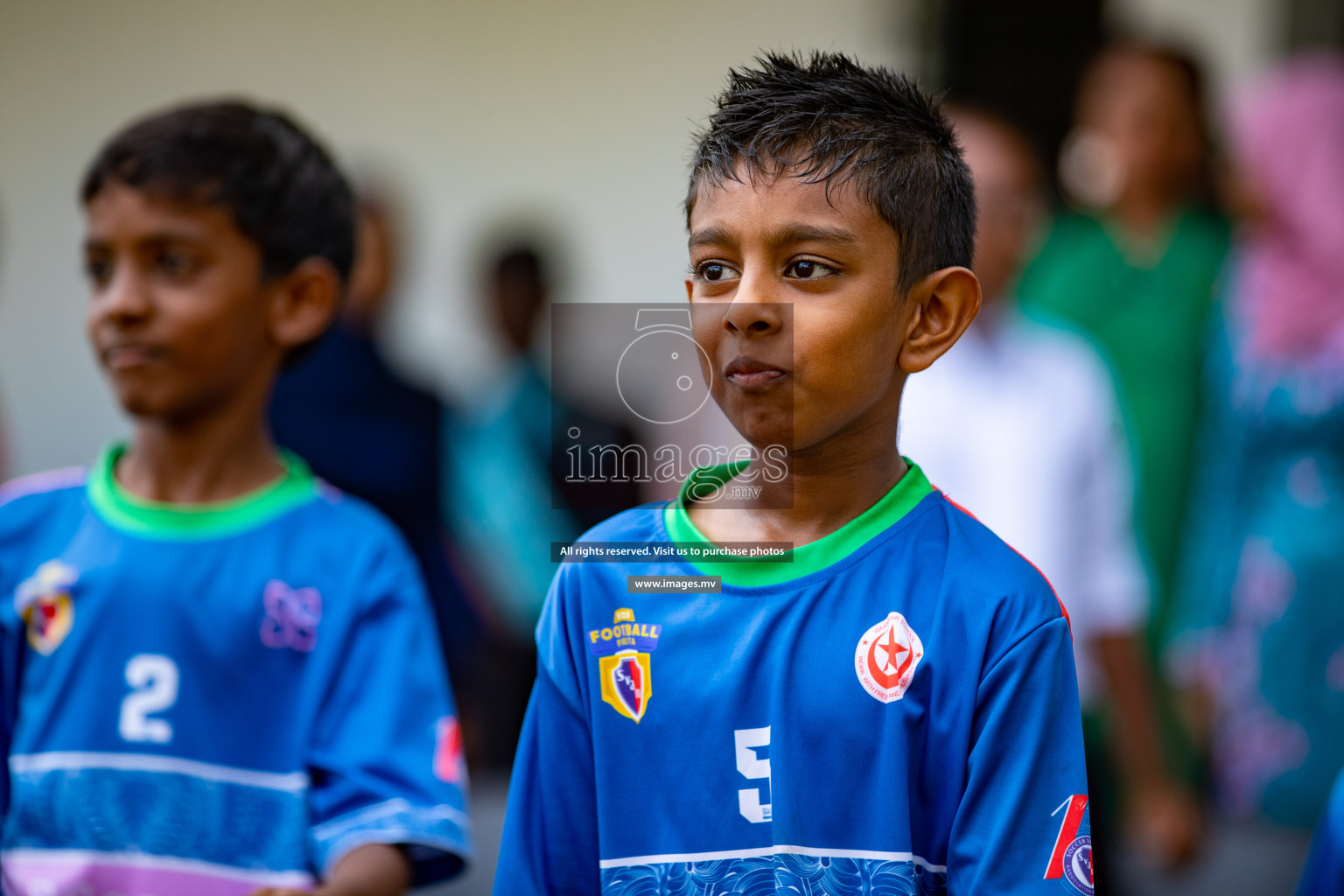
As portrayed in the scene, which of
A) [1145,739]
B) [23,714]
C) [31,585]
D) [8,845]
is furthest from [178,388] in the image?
[1145,739]

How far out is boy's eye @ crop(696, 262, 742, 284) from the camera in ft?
4.08

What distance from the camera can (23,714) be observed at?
68.9 inches

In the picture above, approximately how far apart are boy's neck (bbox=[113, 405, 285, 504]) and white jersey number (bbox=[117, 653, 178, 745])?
0.76ft

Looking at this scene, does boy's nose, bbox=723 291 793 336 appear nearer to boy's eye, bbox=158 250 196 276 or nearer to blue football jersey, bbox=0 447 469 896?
blue football jersey, bbox=0 447 469 896

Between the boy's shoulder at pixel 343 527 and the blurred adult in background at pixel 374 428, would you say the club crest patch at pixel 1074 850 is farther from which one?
the blurred adult in background at pixel 374 428

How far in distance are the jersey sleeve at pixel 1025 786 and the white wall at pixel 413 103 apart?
3418mm

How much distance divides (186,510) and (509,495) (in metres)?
2.27

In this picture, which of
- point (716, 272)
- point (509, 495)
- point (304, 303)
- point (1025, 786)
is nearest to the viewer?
point (1025, 786)

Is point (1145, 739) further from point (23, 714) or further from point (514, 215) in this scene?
point (514, 215)

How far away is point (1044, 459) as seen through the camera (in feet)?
8.44

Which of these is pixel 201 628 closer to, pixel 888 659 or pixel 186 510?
pixel 186 510

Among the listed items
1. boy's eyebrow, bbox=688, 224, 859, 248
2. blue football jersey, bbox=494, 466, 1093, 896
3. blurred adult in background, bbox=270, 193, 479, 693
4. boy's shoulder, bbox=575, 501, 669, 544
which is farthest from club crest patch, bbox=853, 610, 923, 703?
blurred adult in background, bbox=270, 193, 479, 693

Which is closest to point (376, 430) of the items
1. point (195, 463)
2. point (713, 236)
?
point (195, 463)

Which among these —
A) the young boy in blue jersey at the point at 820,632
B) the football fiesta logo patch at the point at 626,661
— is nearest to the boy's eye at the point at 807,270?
the young boy in blue jersey at the point at 820,632
